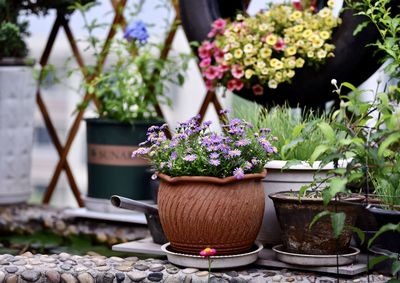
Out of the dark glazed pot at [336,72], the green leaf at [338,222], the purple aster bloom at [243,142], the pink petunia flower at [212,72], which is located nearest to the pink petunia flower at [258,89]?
the dark glazed pot at [336,72]

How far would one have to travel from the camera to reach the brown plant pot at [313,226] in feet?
7.10

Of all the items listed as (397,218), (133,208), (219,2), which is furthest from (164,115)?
(397,218)

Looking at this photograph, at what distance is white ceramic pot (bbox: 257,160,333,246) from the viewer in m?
2.33

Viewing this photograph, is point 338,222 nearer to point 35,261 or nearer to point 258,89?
point 35,261

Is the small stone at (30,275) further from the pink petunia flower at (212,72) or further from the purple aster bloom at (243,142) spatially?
the pink petunia flower at (212,72)

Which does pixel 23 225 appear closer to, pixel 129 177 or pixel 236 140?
pixel 129 177

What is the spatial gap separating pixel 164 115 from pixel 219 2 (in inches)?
22.6

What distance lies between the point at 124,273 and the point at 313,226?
0.48 meters

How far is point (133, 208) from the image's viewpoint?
246 cm

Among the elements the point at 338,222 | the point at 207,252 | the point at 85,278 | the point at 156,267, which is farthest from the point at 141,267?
A: the point at 338,222

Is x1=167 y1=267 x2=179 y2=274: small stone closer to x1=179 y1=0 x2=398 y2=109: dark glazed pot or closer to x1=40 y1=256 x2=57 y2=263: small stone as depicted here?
x1=40 y1=256 x2=57 y2=263: small stone

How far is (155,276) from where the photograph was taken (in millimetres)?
2158

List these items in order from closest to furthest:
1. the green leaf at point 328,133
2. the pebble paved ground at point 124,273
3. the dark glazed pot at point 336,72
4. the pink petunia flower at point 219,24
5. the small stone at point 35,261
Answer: the green leaf at point 328,133
the pebble paved ground at point 124,273
the small stone at point 35,261
the dark glazed pot at point 336,72
the pink petunia flower at point 219,24

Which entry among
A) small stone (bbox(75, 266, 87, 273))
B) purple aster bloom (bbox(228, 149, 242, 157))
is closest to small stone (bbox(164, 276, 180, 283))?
small stone (bbox(75, 266, 87, 273))
